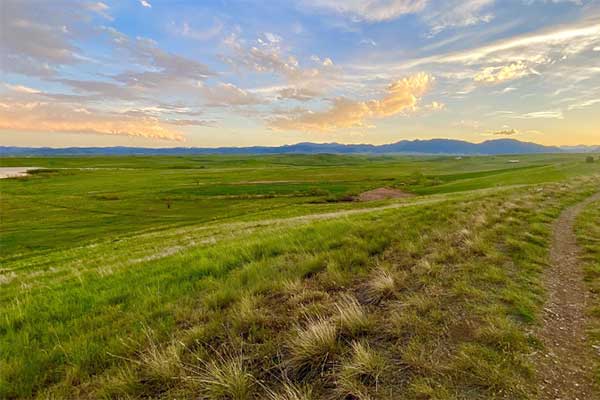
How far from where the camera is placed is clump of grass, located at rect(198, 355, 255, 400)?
11.6 feet

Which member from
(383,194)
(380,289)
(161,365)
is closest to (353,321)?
(380,289)

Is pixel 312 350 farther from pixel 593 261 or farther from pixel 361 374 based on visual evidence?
pixel 593 261

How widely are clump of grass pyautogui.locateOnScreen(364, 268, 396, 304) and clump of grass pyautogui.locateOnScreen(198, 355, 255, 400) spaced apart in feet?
8.90

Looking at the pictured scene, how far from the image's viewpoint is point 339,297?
5777 mm

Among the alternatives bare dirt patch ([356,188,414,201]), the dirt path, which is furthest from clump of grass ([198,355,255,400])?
bare dirt patch ([356,188,414,201])

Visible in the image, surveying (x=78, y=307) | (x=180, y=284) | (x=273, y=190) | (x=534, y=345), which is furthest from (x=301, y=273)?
(x=273, y=190)

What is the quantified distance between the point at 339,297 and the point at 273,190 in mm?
66265

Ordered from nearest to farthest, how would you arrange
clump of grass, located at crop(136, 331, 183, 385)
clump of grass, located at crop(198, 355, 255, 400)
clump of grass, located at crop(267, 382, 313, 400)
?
clump of grass, located at crop(267, 382, 313, 400) < clump of grass, located at crop(198, 355, 255, 400) < clump of grass, located at crop(136, 331, 183, 385)

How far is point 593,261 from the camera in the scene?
763 centimetres

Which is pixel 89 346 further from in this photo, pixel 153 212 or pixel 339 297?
pixel 153 212

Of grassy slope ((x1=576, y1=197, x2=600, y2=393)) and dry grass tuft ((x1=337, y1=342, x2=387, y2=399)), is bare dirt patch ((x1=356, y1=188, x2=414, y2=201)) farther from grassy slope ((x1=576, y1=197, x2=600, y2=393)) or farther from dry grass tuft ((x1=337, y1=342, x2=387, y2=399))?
dry grass tuft ((x1=337, y1=342, x2=387, y2=399))

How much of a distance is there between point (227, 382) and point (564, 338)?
457 cm

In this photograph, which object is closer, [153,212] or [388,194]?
[153,212]

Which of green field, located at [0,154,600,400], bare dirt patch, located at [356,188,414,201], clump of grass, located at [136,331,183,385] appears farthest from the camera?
bare dirt patch, located at [356,188,414,201]
